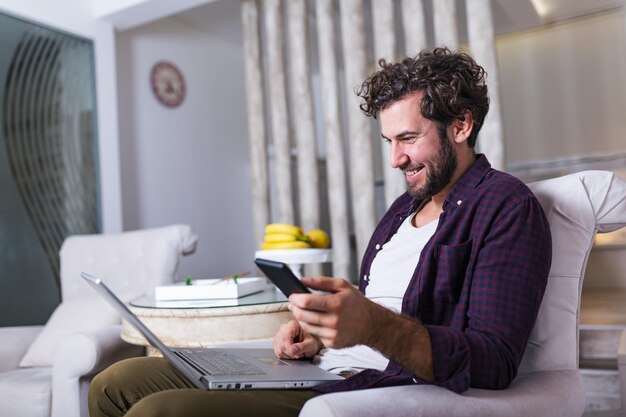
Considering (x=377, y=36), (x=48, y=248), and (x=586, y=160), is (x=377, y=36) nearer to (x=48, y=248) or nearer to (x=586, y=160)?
(x=48, y=248)

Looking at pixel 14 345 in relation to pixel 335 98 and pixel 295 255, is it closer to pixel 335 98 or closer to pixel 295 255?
pixel 295 255

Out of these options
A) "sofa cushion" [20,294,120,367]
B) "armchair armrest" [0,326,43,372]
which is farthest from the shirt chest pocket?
"armchair armrest" [0,326,43,372]

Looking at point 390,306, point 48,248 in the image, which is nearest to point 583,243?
point 390,306

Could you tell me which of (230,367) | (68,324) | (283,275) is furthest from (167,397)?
(68,324)

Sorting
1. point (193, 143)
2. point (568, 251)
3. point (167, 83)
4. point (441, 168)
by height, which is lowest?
point (568, 251)

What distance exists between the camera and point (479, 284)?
1157 millimetres

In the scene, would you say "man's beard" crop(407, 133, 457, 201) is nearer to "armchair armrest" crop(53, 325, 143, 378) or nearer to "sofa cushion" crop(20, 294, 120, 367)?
"armchair armrest" crop(53, 325, 143, 378)

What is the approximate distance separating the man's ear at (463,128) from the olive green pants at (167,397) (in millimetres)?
645

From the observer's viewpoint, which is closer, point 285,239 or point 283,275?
point 283,275

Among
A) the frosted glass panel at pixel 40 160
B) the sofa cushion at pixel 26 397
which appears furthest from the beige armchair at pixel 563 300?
the frosted glass panel at pixel 40 160

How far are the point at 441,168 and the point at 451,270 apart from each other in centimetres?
27

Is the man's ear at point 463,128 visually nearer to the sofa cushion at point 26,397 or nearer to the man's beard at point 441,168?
the man's beard at point 441,168

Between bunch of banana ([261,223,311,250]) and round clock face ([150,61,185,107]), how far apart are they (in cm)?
254

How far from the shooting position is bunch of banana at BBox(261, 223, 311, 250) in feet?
7.70
